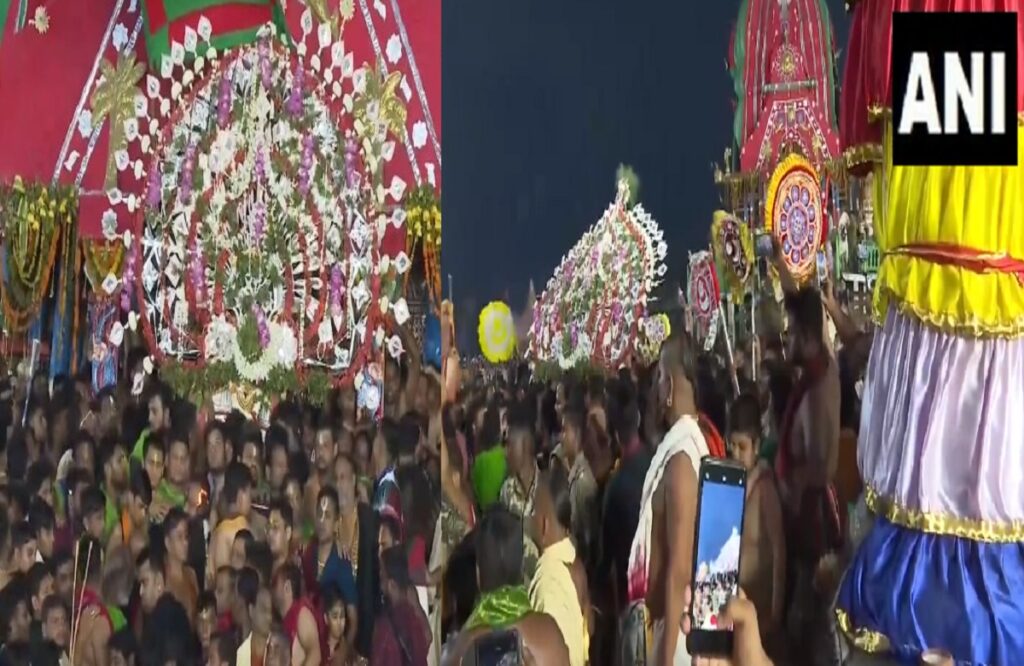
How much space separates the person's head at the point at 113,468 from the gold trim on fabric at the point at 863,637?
4.30 ft

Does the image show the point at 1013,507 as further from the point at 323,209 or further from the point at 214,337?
the point at 214,337

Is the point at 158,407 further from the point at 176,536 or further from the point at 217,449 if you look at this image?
the point at 176,536

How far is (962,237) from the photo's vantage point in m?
1.31

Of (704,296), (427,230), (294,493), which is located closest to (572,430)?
(704,296)

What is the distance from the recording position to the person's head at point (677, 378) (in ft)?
6.03

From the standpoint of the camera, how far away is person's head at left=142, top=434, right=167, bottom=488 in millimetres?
2219

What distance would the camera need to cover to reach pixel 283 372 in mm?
2229

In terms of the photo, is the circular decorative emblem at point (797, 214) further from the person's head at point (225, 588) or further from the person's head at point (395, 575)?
the person's head at point (225, 588)

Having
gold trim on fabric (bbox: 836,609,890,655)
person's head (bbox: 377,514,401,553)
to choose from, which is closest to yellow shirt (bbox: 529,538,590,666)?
person's head (bbox: 377,514,401,553)

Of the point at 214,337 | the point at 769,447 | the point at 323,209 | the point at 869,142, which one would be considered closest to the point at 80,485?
the point at 214,337

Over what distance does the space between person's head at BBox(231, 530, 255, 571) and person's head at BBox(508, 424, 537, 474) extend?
1.71 feet

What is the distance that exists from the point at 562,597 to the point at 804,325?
61cm

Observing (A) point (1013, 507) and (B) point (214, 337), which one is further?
(B) point (214, 337)

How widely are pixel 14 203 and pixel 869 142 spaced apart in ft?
4.89
